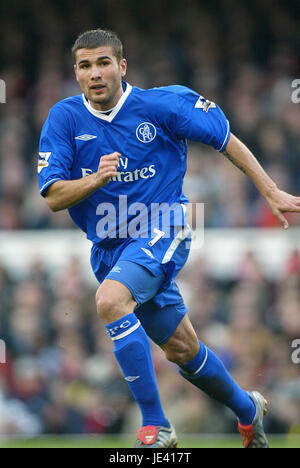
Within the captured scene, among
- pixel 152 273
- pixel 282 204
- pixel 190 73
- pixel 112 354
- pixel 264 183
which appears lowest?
pixel 112 354

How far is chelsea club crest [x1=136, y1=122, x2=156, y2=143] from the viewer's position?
5332mm

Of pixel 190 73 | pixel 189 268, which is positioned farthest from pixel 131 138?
pixel 190 73

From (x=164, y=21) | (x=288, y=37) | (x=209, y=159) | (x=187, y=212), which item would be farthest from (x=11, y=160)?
(x=187, y=212)

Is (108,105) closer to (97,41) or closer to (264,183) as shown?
(97,41)

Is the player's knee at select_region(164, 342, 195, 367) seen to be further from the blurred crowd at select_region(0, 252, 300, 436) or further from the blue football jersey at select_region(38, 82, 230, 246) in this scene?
the blurred crowd at select_region(0, 252, 300, 436)

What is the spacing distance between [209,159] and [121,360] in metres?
6.37

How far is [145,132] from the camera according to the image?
5336 mm

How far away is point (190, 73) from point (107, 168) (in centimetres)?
801

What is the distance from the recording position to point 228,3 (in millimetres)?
13523

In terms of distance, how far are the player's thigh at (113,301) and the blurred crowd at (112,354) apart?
468cm

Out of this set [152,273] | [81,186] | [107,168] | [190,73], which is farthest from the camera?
[190,73]

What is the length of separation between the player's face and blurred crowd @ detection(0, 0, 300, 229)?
516cm

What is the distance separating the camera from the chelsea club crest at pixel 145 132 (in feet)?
17.5

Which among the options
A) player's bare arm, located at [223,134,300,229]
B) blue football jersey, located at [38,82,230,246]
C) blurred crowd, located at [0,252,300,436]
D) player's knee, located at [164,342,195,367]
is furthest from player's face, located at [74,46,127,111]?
blurred crowd, located at [0,252,300,436]
